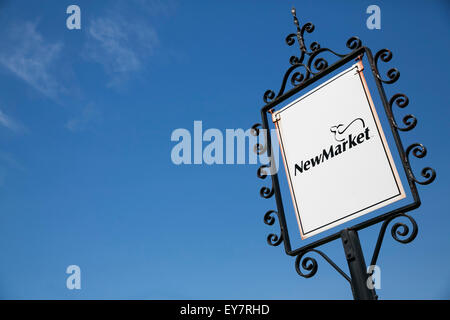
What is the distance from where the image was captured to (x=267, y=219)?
2.58m

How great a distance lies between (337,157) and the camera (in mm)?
2271

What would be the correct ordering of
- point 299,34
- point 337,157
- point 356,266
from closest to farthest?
point 356,266 → point 337,157 → point 299,34

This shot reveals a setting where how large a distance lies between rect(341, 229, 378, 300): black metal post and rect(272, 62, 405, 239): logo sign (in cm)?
11

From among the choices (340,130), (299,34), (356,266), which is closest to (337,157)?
(340,130)

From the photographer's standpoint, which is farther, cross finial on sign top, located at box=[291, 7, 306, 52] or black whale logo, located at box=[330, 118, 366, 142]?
cross finial on sign top, located at box=[291, 7, 306, 52]

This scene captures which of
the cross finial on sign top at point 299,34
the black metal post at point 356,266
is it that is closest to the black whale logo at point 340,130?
the black metal post at point 356,266

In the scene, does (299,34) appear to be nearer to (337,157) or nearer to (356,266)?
(337,157)

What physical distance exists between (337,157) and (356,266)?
2.20 ft

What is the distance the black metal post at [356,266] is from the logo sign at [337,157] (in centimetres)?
11

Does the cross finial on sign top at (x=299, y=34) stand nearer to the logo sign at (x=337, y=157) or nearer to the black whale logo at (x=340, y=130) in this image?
the logo sign at (x=337, y=157)

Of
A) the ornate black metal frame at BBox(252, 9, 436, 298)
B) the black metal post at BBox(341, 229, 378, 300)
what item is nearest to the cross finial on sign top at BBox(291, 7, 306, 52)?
the ornate black metal frame at BBox(252, 9, 436, 298)

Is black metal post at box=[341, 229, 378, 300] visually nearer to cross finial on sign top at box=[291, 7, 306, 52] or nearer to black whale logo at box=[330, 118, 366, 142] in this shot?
black whale logo at box=[330, 118, 366, 142]

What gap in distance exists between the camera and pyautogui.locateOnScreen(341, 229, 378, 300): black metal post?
1959 millimetres
